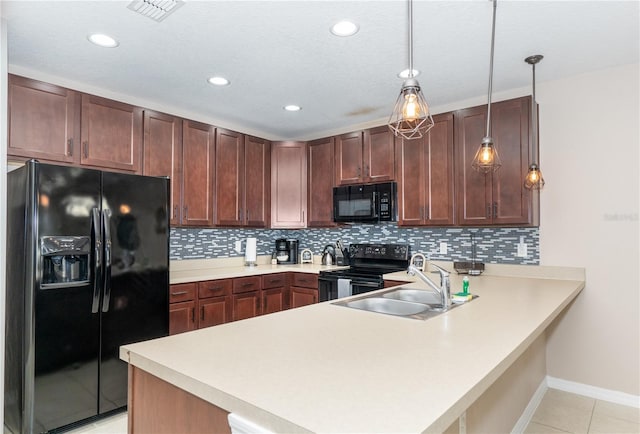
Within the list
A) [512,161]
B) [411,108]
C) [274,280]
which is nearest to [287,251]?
[274,280]

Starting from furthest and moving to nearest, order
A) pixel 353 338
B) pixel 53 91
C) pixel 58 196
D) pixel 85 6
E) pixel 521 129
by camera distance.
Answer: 1. pixel 521 129
2. pixel 53 91
3. pixel 58 196
4. pixel 85 6
5. pixel 353 338

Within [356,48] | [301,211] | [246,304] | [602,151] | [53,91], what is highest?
[356,48]

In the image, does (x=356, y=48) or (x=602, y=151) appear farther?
(x=602, y=151)

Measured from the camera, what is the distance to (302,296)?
395cm

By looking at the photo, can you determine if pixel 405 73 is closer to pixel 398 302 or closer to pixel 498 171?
pixel 498 171

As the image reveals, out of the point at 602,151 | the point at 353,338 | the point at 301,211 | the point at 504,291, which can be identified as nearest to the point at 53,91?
the point at 301,211

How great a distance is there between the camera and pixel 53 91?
278 centimetres

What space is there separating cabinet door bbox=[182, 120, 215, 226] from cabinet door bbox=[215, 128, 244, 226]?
8cm

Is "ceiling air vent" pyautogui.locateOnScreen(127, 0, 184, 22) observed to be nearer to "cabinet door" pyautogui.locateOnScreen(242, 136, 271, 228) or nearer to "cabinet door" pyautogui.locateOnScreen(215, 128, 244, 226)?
"cabinet door" pyautogui.locateOnScreen(215, 128, 244, 226)

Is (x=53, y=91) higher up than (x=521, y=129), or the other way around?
(x=53, y=91)

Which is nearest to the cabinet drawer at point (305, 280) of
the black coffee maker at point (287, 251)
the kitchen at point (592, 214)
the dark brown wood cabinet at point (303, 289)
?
the dark brown wood cabinet at point (303, 289)

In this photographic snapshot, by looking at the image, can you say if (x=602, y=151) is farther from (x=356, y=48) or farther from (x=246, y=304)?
(x=246, y=304)

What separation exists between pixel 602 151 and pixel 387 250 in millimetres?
1988

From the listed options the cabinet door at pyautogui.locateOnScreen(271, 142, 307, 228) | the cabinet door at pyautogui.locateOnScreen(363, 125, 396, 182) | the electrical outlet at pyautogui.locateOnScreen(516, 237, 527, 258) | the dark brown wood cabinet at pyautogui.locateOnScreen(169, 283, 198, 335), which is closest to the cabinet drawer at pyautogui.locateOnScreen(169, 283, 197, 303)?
the dark brown wood cabinet at pyautogui.locateOnScreen(169, 283, 198, 335)
